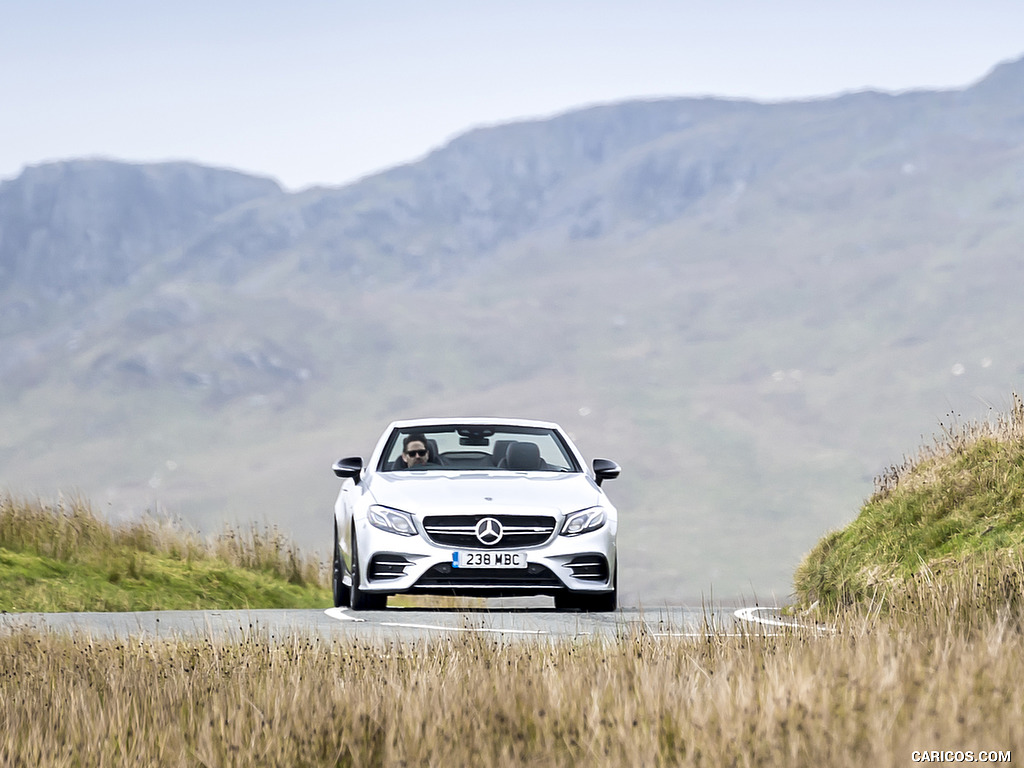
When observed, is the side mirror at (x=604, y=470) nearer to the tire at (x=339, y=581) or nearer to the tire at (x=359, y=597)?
the tire at (x=359, y=597)

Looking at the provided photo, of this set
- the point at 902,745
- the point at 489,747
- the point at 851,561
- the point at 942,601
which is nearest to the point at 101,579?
the point at 851,561

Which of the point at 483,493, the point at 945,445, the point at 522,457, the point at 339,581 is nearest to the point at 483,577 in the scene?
the point at 483,493

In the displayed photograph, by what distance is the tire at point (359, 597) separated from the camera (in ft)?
42.1

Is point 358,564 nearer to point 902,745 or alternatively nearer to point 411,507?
point 411,507

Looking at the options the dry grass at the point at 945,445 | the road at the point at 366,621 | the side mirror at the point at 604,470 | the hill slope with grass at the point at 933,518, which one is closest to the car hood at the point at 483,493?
the side mirror at the point at 604,470

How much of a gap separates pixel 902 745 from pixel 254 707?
2479 mm

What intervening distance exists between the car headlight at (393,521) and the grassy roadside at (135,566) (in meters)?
4.29

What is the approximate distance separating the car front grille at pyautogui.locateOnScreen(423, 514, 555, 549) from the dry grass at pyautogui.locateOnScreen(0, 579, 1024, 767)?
16.0 feet

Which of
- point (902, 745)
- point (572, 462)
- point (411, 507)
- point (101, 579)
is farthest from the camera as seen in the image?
point (101, 579)

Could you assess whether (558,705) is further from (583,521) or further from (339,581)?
(339,581)

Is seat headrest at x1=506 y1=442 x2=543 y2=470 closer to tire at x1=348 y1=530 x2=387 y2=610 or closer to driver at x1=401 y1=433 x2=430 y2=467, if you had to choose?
driver at x1=401 y1=433 x2=430 y2=467

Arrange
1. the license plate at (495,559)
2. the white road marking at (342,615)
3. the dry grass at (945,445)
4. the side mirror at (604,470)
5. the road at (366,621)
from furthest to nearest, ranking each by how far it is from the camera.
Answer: the dry grass at (945,445) → the side mirror at (604,470) → the white road marking at (342,615) → the license plate at (495,559) → the road at (366,621)

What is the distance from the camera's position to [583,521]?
12.5 meters

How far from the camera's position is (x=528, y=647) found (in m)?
7.83
